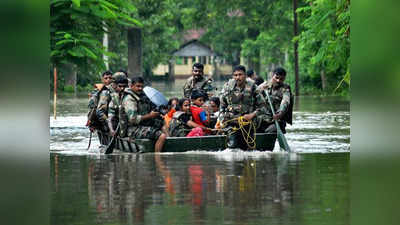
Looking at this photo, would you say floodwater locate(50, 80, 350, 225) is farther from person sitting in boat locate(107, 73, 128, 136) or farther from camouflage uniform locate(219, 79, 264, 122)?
camouflage uniform locate(219, 79, 264, 122)

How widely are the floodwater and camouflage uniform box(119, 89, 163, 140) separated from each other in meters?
0.49

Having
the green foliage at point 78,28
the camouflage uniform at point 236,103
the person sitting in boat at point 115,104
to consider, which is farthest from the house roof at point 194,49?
the camouflage uniform at point 236,103

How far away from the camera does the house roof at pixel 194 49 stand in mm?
142750

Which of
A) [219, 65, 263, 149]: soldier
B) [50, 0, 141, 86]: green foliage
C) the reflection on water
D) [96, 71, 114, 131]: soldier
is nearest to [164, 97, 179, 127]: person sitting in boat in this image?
[96, 71, 114, 131]: soldier

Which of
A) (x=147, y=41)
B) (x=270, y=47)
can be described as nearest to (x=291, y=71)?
(x=270, y=47)

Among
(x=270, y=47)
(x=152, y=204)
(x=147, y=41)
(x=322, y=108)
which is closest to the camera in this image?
(x=152, y=204)

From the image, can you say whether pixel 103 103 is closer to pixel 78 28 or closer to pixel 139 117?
pixel 139 117

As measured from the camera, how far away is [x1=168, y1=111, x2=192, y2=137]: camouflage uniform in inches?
866

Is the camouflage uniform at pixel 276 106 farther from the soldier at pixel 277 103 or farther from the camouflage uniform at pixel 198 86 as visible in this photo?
the camouflage uniform at pixel 198 86

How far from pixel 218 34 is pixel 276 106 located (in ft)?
286

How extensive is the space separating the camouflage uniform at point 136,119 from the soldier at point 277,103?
2.36m
